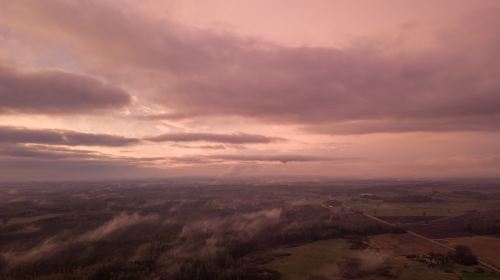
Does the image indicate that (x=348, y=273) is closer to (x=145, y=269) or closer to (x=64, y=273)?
(x=145, y=269)

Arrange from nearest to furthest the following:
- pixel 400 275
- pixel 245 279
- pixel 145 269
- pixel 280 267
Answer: pixel 400 275 < pixel 245 279 < pixel 280 267 < pixel 145 269

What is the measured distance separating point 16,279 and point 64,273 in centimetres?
2592

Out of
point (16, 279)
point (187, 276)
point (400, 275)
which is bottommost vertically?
point (16, 279)

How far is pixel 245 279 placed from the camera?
172 meters

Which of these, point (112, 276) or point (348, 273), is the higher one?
point (348, 273)

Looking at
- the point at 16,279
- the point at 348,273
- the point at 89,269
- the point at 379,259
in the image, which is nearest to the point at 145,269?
the point at 89,269

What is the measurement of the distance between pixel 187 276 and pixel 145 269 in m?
28.5

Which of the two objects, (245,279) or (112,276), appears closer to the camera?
(245,279)

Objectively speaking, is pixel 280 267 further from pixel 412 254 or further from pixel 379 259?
pixel 412 254

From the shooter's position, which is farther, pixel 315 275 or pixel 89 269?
pixel 89 269

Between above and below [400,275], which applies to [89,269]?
below

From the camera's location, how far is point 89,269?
199m

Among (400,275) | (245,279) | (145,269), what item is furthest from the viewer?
(145,269)

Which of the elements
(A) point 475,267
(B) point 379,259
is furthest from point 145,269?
(A) point 475,267
